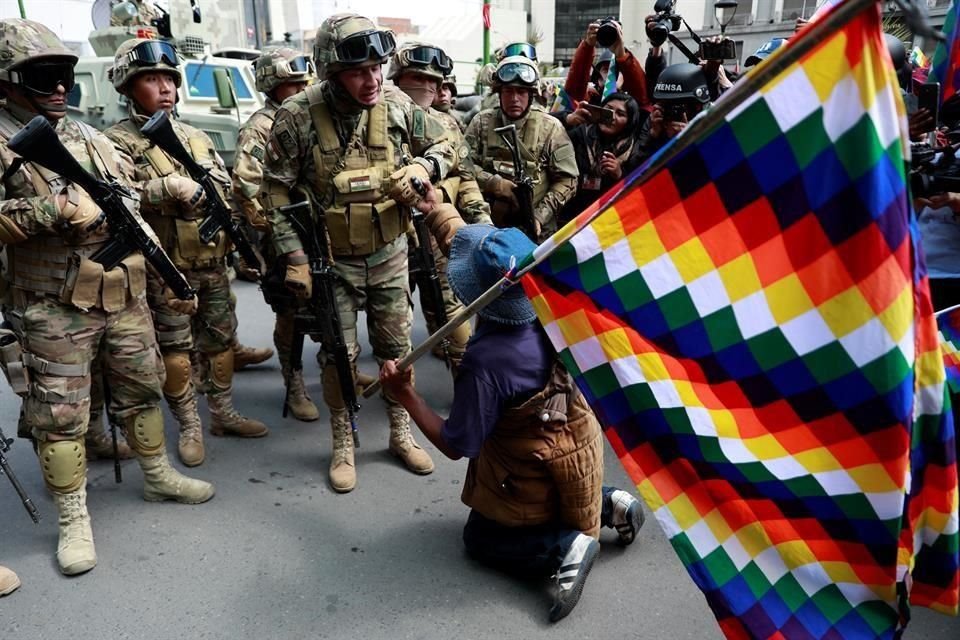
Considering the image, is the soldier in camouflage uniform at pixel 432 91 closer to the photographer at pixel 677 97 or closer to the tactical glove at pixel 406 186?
the tactical glove at pixel 406 186

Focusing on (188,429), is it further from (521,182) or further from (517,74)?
(517,74)

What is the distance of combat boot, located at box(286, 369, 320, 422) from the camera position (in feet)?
13.7

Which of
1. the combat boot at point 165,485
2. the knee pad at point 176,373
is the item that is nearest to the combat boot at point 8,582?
the combat boot at point 165,485

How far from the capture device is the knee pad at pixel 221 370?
3.92 metres

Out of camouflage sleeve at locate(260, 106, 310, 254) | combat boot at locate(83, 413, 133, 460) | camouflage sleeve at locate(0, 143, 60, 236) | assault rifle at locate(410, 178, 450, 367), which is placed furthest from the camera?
assault rifle at locate(410, 178, 450, 367)

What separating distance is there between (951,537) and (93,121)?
8933 mm

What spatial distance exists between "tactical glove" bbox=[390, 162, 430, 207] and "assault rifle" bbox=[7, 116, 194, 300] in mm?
1062

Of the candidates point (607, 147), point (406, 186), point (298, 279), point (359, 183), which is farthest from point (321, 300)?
point (607, 147)

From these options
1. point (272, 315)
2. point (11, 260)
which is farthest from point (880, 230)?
point (272, 315)

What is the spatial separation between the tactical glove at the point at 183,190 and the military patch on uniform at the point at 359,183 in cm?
82

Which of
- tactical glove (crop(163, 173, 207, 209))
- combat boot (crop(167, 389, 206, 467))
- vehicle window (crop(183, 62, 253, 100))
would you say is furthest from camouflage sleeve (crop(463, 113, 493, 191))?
vehicle window (crop(183, 62, 253, 100))

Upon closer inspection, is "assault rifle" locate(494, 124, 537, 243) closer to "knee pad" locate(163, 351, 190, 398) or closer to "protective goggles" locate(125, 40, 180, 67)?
"protective goggles" locate(125, 40, 180, 67)

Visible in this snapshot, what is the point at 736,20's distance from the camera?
1096 inches

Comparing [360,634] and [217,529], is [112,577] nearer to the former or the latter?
[217,529]
